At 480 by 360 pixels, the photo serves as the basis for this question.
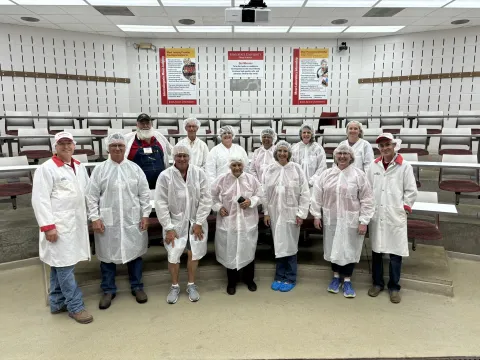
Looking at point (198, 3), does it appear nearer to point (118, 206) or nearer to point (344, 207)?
point (118, 206)

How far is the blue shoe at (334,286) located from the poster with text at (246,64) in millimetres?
7189

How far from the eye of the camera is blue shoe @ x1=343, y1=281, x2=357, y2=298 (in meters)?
2.96

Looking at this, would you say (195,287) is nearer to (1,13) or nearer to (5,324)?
(5,324)

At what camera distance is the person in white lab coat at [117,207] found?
2654 millimetres

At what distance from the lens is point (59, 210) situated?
8.00 feet

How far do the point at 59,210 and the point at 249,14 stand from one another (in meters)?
4.12

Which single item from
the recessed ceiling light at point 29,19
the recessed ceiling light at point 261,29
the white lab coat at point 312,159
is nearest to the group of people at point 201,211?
the white lab coat at point 312,159

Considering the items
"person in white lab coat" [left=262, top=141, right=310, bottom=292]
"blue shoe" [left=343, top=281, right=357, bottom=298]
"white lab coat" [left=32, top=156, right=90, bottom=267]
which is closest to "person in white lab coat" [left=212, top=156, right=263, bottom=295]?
"person in white lab coat" [left=262, top=141, right=310, bottom=292]

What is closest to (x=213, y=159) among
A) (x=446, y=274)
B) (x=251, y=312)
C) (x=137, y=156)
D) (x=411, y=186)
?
(x=137, y=156)

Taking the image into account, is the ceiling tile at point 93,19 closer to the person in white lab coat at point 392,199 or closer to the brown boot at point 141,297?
the brown boot at point 141,297

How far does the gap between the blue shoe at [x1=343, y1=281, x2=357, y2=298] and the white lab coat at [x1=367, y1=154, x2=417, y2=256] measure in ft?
1.43

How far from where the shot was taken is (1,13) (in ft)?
21.2

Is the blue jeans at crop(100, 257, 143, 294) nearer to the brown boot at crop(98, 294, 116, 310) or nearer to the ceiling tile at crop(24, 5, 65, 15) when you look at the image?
the brown boot at crop(98, 294, 116, 310)

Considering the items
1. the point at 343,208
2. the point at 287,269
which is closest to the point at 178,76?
the point at 287,269
